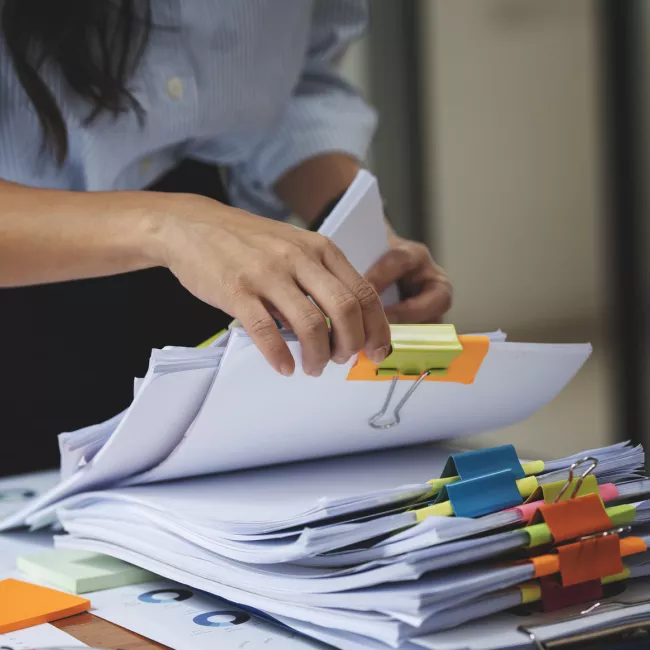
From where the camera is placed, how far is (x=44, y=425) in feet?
2.79

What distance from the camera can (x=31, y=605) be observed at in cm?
38

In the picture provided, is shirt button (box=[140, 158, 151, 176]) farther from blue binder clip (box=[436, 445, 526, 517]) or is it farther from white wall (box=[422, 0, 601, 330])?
white wall (box=[422, 0, 601, 330])

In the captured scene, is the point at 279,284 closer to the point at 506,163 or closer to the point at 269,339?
the point at 269,339

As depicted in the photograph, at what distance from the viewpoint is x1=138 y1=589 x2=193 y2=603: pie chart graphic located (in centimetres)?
40

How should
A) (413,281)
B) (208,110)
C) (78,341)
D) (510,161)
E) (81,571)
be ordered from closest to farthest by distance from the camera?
1. (81,571)
2. (413,281)
3. (208,110)
4. (78,341)
5. (510,161)

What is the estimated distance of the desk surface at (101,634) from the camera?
34 cm

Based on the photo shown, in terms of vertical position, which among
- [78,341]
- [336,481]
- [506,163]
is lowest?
[336,481]

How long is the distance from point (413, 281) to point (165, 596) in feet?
1.04

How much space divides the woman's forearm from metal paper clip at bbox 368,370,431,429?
148 mm

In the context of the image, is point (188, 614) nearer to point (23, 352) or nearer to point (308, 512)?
point (308, 512)

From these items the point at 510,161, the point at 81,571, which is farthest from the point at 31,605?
the point at 510,161

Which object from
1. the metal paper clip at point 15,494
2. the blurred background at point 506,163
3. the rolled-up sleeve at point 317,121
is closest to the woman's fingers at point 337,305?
the metal paper clip at point 15,494

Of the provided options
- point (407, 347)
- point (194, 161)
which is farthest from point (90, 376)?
point (407, 347)

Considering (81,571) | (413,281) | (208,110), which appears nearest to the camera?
(81,571)
